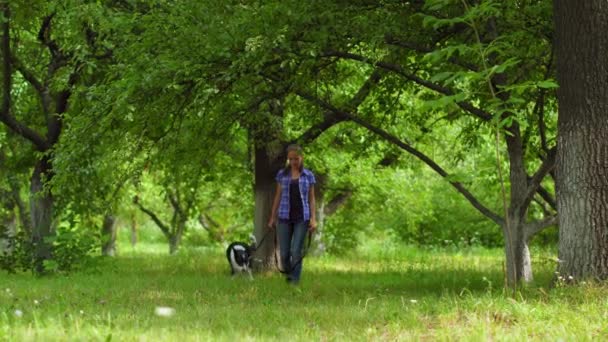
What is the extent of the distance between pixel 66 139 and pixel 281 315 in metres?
4.68

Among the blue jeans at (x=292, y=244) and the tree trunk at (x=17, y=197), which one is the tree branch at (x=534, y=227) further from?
the tree trunk at (x=17, y=197)

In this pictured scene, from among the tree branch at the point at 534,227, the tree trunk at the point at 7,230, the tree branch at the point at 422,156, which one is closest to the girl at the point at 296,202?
the tree branch at the point at 422,156

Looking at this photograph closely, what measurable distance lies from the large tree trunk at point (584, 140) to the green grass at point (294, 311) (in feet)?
1.60

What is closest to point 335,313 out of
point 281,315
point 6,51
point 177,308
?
point 281,315

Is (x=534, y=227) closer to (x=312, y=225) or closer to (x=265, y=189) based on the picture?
(x=312, y=225)

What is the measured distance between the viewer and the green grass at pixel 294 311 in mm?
5789

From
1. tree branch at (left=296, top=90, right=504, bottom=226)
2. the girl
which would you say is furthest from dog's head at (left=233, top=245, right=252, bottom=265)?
tree branch at (left=296, top=90, right=504, bottom=226)

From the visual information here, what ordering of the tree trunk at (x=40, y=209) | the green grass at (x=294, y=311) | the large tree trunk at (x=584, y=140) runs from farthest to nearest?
the tree trunk at (x=40, y=209), the large tree trunk at (x=584, y=140), the green grass at (x=294, y=311)

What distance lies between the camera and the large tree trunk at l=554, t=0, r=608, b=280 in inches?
327

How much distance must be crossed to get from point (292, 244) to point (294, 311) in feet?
11.4

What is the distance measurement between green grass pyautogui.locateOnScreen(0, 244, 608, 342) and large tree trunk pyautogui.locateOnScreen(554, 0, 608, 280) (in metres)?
0.49

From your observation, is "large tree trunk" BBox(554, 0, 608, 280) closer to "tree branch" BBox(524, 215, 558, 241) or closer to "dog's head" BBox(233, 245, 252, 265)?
"tree branch" BBox(524, 215, 558, 241)

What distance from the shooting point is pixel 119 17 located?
1114 cm

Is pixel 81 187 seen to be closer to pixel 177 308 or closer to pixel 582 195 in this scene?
pixel 177 308
